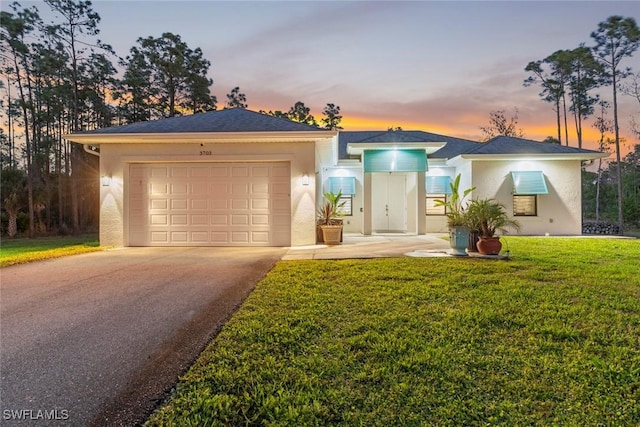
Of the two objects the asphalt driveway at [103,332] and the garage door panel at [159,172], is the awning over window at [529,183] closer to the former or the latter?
the asphalt driveway at [103,332]

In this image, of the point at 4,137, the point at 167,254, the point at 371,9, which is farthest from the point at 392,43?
the point at 4,137

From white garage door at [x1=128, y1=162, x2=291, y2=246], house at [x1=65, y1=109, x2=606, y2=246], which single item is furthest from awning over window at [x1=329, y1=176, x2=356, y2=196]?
white garage door at [x1=128, y1=162, x2=291, y2=246]

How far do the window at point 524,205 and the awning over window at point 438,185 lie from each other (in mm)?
Answer: 2978

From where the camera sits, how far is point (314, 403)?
2.56 meters

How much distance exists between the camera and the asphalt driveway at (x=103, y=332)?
259cm

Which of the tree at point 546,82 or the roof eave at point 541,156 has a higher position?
the tree at point 546,82

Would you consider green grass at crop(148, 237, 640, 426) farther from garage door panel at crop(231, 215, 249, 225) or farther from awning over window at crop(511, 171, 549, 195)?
awning over window at crop(511, 171, 549, 195)

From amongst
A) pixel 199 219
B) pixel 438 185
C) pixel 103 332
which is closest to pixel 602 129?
pixel 438 185

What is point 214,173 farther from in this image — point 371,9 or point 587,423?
point 587,423

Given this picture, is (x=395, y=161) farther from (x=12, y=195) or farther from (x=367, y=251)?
(x=12, y=195)

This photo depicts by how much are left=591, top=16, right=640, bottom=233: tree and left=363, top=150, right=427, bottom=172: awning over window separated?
12772 mm

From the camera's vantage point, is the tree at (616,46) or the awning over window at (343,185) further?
the tree at (616,46)

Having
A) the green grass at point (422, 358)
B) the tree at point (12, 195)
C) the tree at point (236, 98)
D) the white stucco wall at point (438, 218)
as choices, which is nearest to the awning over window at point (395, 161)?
the white stucco wall at point (438, 218)

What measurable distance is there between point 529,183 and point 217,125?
1349 cm
